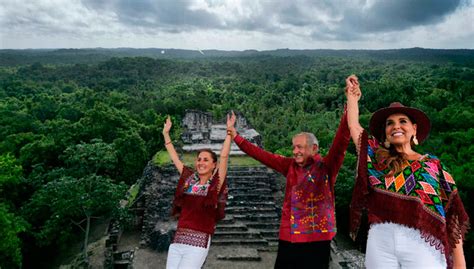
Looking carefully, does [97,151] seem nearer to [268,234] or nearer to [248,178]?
[248,178]

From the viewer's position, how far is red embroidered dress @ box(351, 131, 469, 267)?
2.32 metres

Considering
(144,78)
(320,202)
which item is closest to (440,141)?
(320,202)

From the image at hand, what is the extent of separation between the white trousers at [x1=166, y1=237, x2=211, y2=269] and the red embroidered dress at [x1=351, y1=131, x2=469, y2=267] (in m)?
1.41

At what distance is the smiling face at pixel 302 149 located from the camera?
292 centimetres

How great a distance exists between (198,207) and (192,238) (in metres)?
0.27

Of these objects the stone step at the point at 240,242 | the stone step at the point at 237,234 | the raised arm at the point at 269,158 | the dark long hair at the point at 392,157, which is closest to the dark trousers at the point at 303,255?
the raised arm at the point at 269,158

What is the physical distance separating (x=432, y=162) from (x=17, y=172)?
Result: 1451 centimetres

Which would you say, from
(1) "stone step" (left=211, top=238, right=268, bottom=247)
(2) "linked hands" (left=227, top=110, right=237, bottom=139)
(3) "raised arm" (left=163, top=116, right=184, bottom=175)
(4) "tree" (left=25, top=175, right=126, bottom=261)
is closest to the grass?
(4) "tree" (left=25, top=175, right=126, bottom=261)

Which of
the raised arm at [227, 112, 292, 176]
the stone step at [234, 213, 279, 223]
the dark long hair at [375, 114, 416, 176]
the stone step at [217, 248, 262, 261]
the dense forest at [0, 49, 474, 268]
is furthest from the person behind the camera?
the stone step at [234, 213, 279, 223]

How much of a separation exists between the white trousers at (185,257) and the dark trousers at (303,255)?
0.69 meters

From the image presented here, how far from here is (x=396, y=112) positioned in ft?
8.45

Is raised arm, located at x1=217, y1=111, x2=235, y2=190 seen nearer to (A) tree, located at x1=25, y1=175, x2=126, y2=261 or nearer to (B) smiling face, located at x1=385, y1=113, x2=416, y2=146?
(B) smiling face, located at x1=385, y1=113, x2=416, y2=146

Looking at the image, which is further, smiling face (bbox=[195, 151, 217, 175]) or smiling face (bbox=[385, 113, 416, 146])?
smiling face (bbox=[195, 151, 217, 175])

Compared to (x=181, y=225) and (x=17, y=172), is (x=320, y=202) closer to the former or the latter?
(x=181, y=225)
